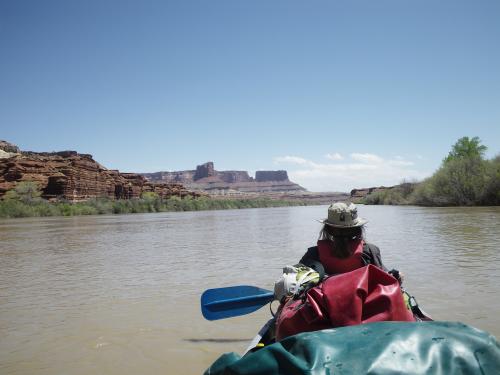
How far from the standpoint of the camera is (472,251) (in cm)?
1056

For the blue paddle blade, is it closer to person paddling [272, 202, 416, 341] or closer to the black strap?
the black strap

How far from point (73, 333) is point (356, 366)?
15.0 ft

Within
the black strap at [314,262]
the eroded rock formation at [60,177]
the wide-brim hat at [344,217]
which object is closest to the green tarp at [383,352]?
the black strap at [314,262]

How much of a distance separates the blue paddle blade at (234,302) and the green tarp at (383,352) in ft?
8.58

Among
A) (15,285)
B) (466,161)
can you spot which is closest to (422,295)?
(15,285)

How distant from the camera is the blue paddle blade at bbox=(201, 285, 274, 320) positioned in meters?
4.36

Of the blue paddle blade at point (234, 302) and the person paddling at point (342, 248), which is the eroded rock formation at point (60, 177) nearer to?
the blue paddle blade at point (234, 302)

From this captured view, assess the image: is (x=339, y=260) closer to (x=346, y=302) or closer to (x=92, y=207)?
(x=346, y=302)

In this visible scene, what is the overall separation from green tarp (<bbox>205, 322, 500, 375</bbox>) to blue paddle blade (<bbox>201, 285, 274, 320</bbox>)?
2.62 meters

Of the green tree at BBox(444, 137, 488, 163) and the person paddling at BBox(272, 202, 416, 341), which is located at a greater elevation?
the green tree at BBox(444, 137, 488, 163)

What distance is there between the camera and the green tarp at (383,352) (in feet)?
5.10

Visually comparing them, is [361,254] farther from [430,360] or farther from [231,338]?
[231,338]

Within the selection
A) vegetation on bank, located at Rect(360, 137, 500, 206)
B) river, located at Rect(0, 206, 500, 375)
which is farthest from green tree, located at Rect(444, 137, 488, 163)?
river, located at Rect(0, 206, 500, 375)

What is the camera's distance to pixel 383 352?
5.21 feet
